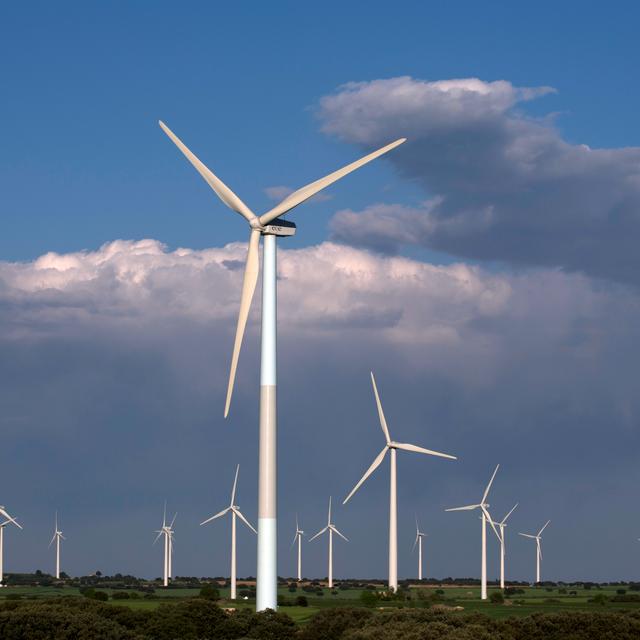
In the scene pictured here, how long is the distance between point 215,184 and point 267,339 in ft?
45.7

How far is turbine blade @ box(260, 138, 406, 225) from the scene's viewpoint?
80588 mm

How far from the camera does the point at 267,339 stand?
77.3 meters

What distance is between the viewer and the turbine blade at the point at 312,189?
80.6 meters

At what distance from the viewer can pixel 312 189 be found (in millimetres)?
82750

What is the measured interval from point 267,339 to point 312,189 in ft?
37.5

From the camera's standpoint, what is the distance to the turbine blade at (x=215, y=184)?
8319 centimetres

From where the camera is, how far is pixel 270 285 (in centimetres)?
7862

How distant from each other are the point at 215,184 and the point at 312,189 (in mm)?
7275

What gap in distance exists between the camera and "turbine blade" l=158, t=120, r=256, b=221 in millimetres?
83188

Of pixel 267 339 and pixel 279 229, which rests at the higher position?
pixel 279 229

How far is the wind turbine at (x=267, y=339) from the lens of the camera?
7588 cm

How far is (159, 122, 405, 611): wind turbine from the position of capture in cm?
7588

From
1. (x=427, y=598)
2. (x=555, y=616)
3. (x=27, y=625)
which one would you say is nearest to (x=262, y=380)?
(x=27, y=625)

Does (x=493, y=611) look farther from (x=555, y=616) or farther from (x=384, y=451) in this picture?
(x=555, y=616)
